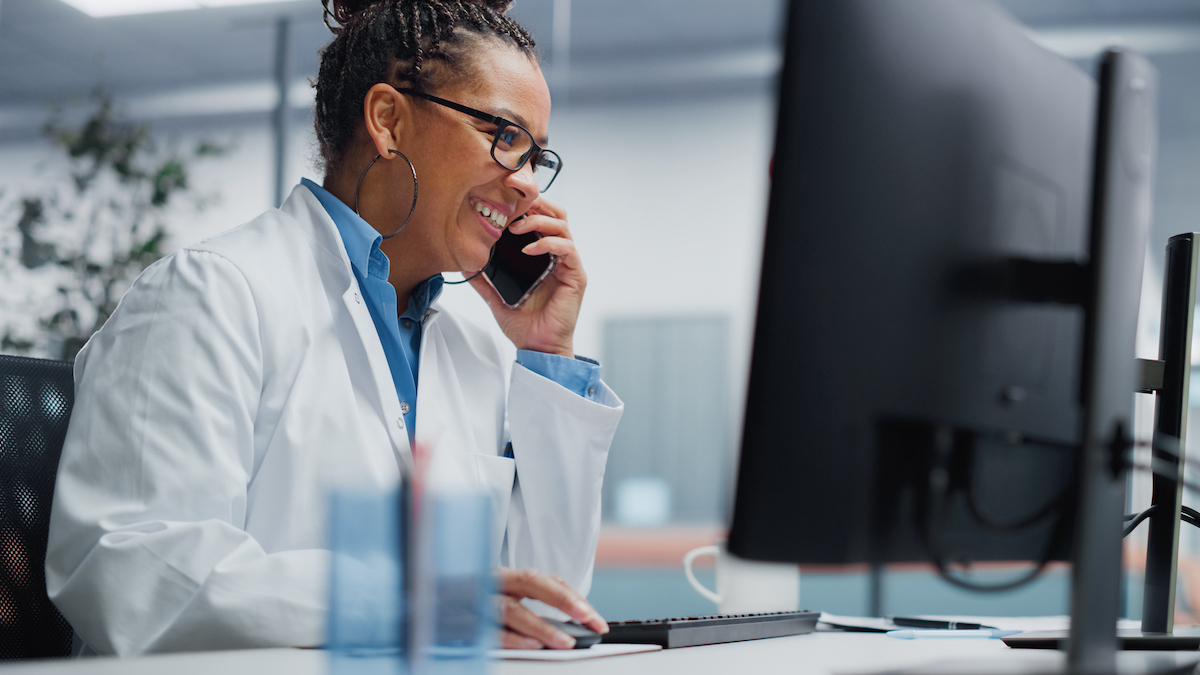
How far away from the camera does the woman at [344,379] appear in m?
0.82

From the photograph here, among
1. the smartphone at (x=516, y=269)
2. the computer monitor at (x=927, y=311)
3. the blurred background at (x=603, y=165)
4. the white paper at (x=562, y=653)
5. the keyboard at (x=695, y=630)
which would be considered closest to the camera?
the computer monitor at (x=927, y=311)

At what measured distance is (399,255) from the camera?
1342mm

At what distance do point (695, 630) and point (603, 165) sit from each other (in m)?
3.88

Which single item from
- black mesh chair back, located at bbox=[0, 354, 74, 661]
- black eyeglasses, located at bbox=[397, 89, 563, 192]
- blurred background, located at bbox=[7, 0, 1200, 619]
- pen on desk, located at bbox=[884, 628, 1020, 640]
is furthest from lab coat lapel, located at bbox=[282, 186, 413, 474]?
blurred background, located at bbox=[7, 0, 1200, 619]

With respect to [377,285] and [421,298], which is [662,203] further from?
[377,285]

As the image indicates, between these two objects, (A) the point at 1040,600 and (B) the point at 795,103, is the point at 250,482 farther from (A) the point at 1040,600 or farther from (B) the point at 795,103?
(A) the point at 1040,600

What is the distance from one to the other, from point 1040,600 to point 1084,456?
10.6 feet

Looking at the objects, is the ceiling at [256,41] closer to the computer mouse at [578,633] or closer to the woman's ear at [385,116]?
the woman's ear at [385,116]

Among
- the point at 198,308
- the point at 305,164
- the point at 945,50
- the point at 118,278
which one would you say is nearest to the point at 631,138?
the point at 118,278

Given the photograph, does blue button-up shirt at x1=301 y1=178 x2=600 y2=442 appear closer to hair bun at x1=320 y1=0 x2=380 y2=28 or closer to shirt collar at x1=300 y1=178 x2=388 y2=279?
shirt collar at x1=300 y1=178 x2=388 y2=279

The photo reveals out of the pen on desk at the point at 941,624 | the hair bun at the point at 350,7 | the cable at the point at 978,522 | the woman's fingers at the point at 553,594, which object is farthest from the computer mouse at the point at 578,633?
the hair bun at the point at 350,7

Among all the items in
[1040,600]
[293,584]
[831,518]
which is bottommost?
[1040,600]

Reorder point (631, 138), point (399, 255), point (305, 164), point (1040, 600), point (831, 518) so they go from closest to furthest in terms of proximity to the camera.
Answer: point (831, 518) < point (399, 255) < point (305, 164) < point (1040, 600) < point (631, 138)

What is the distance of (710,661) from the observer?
2.34 ft
